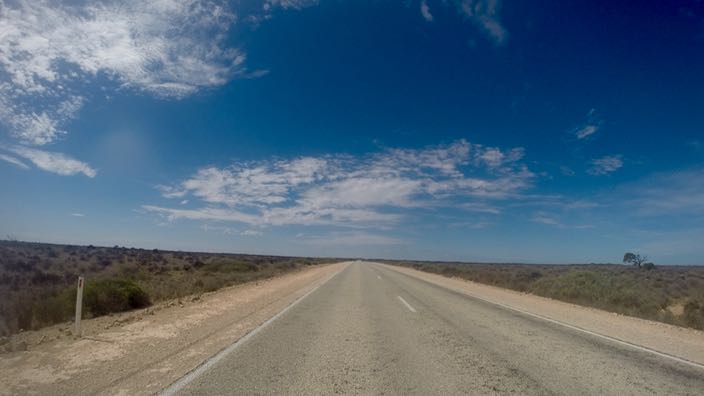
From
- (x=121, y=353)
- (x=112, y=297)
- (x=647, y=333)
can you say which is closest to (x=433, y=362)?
(x=121, y=353)

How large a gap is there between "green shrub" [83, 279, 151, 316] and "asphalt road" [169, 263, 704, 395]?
236 inches

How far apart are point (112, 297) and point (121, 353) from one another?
7.06m

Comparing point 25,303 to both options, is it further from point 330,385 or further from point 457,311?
point 457,311

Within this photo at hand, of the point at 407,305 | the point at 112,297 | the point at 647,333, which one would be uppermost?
the point at 112,297

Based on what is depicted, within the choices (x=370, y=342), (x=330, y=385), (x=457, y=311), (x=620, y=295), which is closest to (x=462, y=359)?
(x=370, y=342)

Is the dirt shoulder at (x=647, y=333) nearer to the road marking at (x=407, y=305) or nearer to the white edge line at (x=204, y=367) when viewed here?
the road marking at (x=407, y=305)

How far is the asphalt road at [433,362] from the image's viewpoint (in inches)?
190

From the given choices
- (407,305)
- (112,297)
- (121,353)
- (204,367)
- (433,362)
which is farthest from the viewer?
(407,305)

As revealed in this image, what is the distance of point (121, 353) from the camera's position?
6.41m

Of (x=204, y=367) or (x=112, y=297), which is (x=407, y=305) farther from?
(x=112, y=297)

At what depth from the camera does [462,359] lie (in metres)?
6.12

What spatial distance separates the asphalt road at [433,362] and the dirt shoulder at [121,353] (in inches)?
23.5

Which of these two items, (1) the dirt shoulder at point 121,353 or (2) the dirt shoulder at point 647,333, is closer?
(1) the dirt shoulder at point 121,353

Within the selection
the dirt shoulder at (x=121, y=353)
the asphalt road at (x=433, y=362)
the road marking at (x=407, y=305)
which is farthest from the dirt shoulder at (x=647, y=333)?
Result: the dirt shoulder at (x=121, y=353)
